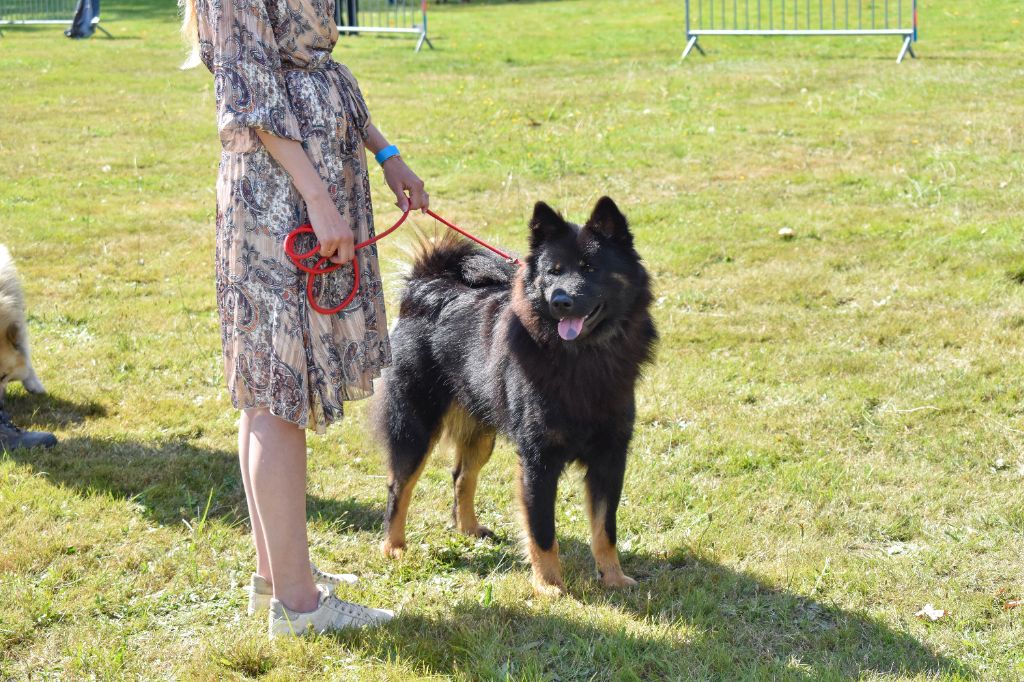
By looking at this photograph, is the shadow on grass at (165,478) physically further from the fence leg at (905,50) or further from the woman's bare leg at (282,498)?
the fence leg at (905,50)

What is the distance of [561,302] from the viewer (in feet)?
10.7

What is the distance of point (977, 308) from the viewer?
237 inches

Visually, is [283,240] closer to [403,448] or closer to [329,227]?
[329,227]

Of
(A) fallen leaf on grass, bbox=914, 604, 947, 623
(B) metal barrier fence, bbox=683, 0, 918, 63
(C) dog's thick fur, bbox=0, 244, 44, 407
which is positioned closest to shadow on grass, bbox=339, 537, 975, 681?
(A) fallen leaf on grass, bbox=914, 604, 947, 623

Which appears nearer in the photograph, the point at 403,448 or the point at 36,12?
the point at 403,448

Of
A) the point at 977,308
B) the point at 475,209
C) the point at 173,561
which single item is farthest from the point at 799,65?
the point at 173,561

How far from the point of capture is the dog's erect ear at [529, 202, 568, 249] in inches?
134

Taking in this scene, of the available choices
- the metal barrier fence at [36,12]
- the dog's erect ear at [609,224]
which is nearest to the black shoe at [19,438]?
the dog's erect ear at [609,224]

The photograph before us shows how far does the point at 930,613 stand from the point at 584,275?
60.6 inches

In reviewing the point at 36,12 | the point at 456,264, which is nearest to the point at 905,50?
the point at 456,264

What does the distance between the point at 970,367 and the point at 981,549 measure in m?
1.80

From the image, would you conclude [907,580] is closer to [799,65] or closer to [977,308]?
[977,308]

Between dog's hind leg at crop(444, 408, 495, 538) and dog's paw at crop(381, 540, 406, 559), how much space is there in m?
0.28

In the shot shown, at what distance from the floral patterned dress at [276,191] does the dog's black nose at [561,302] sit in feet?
2.14
